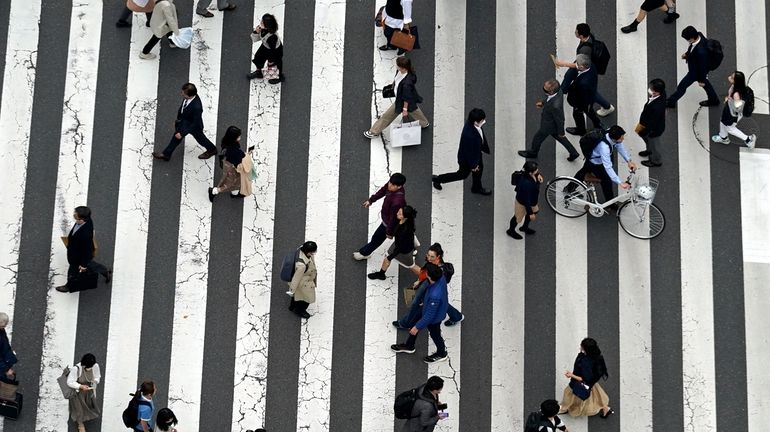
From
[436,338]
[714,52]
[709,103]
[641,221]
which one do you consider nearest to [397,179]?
[436,338]

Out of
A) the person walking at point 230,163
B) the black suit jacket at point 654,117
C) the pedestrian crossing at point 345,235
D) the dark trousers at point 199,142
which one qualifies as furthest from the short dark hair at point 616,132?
the dark trousers at point 199,142

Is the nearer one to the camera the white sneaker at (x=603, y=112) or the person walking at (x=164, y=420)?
the person walking at (x=164, y=420)

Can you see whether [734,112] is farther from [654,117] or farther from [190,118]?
[190,118]

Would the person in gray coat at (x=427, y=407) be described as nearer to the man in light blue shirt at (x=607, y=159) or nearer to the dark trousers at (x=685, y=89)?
the man in light blue shirt at (x=607, y=159)

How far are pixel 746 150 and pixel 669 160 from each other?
3.88 feet

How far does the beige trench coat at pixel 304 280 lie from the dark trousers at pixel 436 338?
1395mm

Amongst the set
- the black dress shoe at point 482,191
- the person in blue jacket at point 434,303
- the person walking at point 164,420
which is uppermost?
the black dress shoe at point 482,191

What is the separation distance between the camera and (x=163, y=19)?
16.5m

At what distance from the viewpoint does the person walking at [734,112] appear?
53.6ft

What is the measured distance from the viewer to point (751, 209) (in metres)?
16.8

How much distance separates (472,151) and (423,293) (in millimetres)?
2225

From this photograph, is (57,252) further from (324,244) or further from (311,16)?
(311,16)

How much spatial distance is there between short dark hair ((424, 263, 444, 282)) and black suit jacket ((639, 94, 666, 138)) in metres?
4.13

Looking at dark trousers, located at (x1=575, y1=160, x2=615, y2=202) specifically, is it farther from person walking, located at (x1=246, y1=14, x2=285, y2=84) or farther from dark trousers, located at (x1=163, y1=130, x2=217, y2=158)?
dark trousers, located at (x1=163, y1=130, x2=217, y2=158)
